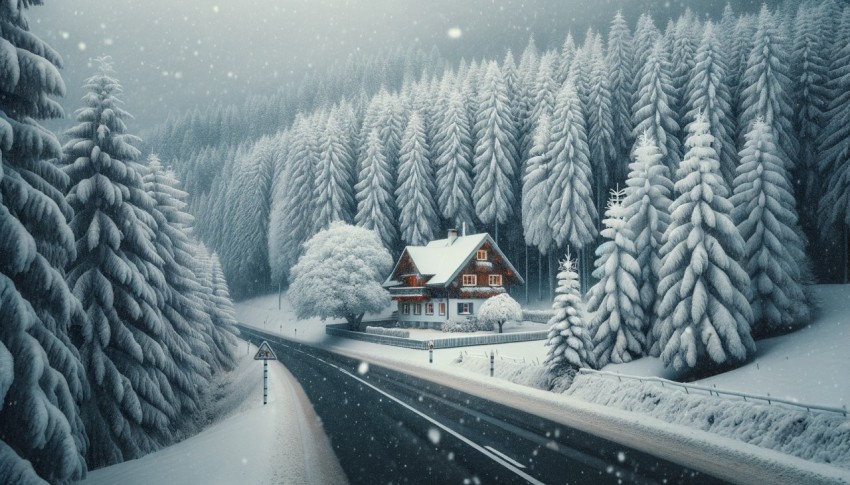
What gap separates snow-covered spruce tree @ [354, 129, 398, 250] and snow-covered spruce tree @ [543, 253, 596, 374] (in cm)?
3546

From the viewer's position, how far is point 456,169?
54.6m

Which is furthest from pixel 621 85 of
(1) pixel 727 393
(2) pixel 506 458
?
(2) pixel 506 458

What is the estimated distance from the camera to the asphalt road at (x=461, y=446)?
30.6 ft

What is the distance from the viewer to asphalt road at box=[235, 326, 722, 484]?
30.6 ft

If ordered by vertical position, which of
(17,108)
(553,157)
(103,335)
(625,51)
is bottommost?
(103,335)

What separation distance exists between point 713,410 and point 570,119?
122ft

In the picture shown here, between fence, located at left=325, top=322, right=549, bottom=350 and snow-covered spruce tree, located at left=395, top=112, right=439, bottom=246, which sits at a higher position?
snow-covered spruce tree, located at left=395, top=112, right=439, bottom=246

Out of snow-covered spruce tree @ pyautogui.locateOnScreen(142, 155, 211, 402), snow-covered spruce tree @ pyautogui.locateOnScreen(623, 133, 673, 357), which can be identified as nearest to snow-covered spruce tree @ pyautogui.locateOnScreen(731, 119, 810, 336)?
snow-covered spruce tree @ pyautogui.locateOnScreen(623, 133, 673, 357)

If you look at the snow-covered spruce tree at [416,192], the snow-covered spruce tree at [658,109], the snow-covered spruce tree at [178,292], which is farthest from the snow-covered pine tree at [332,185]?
the snow-covered spruce tree at [658,109]

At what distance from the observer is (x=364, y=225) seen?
55.5 meters

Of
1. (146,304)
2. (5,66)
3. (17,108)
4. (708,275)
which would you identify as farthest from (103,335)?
(708,275)

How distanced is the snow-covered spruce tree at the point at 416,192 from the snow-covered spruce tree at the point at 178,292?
1181 inches

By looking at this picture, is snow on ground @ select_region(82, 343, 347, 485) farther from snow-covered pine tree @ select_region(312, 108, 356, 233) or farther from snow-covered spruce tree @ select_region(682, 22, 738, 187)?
snow-covered pine tree @ select_region(312, 108, 356, 233)

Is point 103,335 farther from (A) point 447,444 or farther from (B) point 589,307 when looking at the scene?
(B) point 589,307
